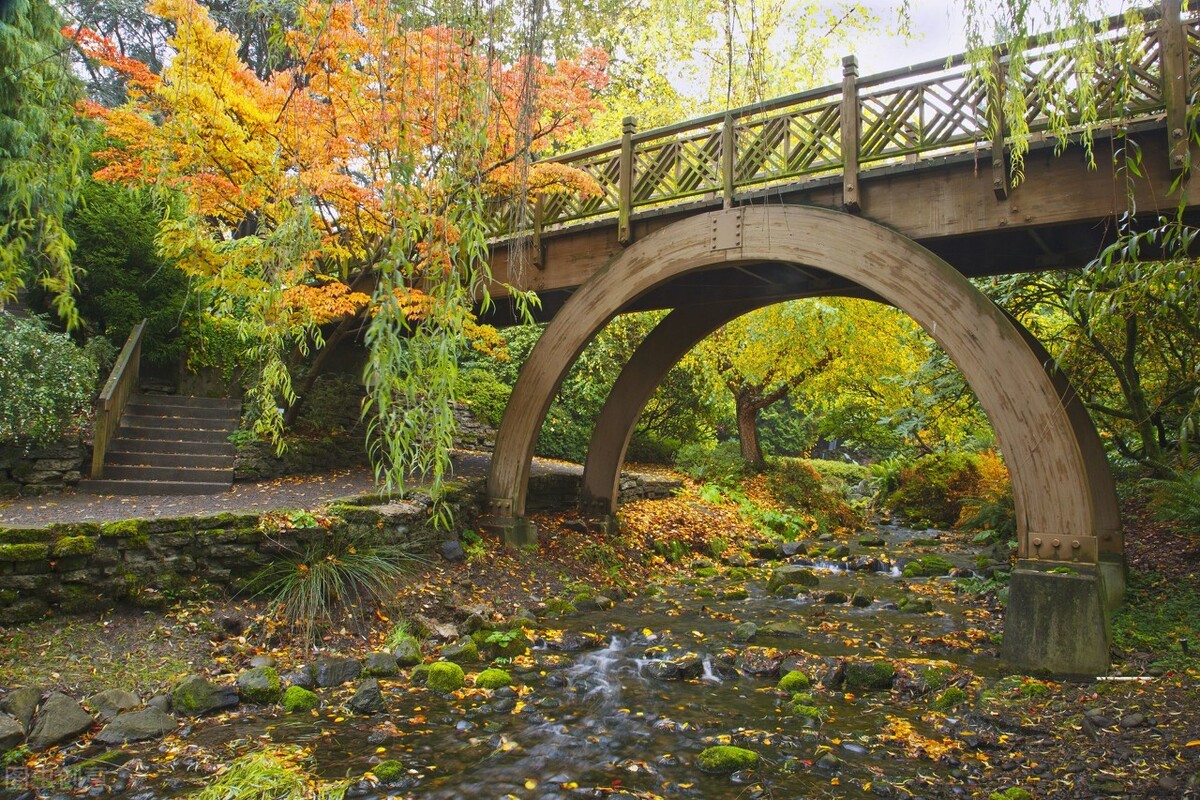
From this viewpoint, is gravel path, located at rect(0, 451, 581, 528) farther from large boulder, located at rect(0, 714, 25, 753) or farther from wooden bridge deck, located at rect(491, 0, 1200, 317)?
wooden bridge deck, located at rect(491, 0, 1200, 317)

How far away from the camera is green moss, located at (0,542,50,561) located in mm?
5555

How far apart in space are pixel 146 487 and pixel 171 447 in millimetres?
1162

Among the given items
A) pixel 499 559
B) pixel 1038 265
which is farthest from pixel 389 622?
pixel 1038 265

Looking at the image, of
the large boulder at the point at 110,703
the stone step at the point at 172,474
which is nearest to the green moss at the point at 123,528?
the large boulder at the point at 110,703

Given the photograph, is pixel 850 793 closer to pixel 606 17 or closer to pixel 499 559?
pixel 606 17

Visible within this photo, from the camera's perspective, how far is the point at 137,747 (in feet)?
14.5

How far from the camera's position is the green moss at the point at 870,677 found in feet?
18.9

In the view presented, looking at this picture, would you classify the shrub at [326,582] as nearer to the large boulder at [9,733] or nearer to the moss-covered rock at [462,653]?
the moss-covered rock at [462,653]

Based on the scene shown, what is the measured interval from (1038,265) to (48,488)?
1029cm

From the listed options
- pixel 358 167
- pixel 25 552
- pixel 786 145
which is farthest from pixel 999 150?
pixel 25 552

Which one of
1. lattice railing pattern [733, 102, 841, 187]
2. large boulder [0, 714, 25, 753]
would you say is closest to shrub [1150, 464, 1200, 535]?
lattice railing pattern [733, 102, 841, 187]

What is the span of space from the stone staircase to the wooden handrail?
0.46 feet

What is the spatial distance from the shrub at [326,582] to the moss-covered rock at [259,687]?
0.90 meters

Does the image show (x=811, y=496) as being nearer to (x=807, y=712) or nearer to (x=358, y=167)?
(x=358, y=167)
